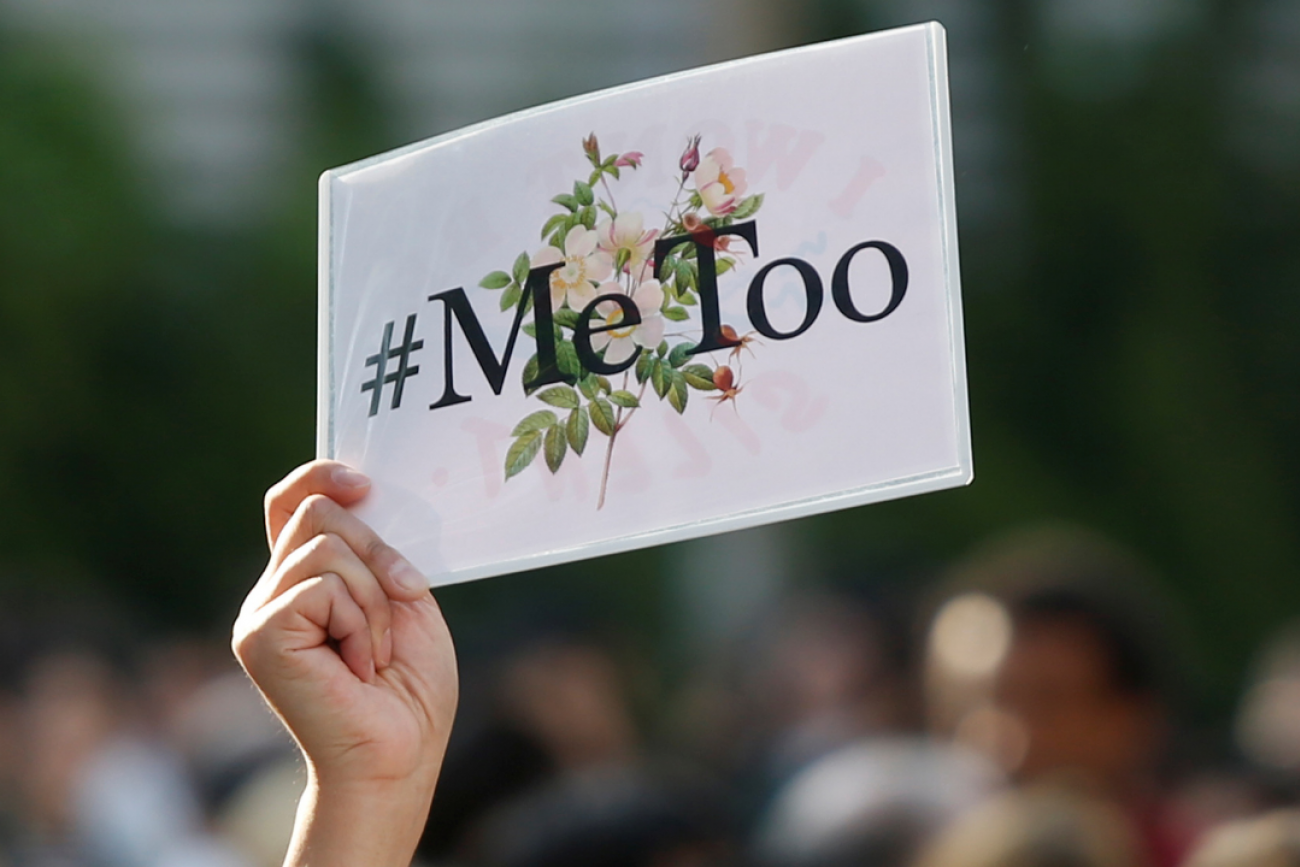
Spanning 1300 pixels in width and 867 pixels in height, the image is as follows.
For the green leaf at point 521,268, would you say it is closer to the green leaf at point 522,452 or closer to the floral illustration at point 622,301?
the floral illustration at point 622,301

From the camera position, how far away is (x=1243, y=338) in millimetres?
9844

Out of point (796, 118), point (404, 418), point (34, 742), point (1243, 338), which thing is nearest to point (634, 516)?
point (404, 418)

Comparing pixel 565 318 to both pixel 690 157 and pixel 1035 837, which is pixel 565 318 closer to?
pixel 690 157

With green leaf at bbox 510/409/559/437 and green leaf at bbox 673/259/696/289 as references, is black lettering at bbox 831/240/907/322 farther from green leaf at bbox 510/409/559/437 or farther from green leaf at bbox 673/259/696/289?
green leaf at bbox 510/409/559/437

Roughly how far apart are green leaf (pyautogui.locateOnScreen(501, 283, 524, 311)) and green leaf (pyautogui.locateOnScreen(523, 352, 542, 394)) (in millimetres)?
57

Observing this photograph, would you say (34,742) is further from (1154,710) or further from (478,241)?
(478,241)

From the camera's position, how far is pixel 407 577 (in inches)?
61.1

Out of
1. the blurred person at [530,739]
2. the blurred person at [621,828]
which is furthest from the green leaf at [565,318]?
the blurred person at [530,739]

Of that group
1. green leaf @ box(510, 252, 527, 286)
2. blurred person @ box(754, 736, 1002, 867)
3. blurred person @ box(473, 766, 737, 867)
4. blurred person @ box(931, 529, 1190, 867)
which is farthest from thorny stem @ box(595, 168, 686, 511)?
blurred person @ box(931, 529, 1190, 867)

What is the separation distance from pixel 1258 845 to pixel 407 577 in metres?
1.27

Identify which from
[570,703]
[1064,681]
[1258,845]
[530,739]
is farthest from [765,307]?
[570,703]

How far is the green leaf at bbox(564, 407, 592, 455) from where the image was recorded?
5.06 feet

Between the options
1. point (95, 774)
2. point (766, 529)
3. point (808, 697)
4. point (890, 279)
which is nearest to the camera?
point (890, 279)

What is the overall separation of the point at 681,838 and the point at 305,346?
35.7 feet
